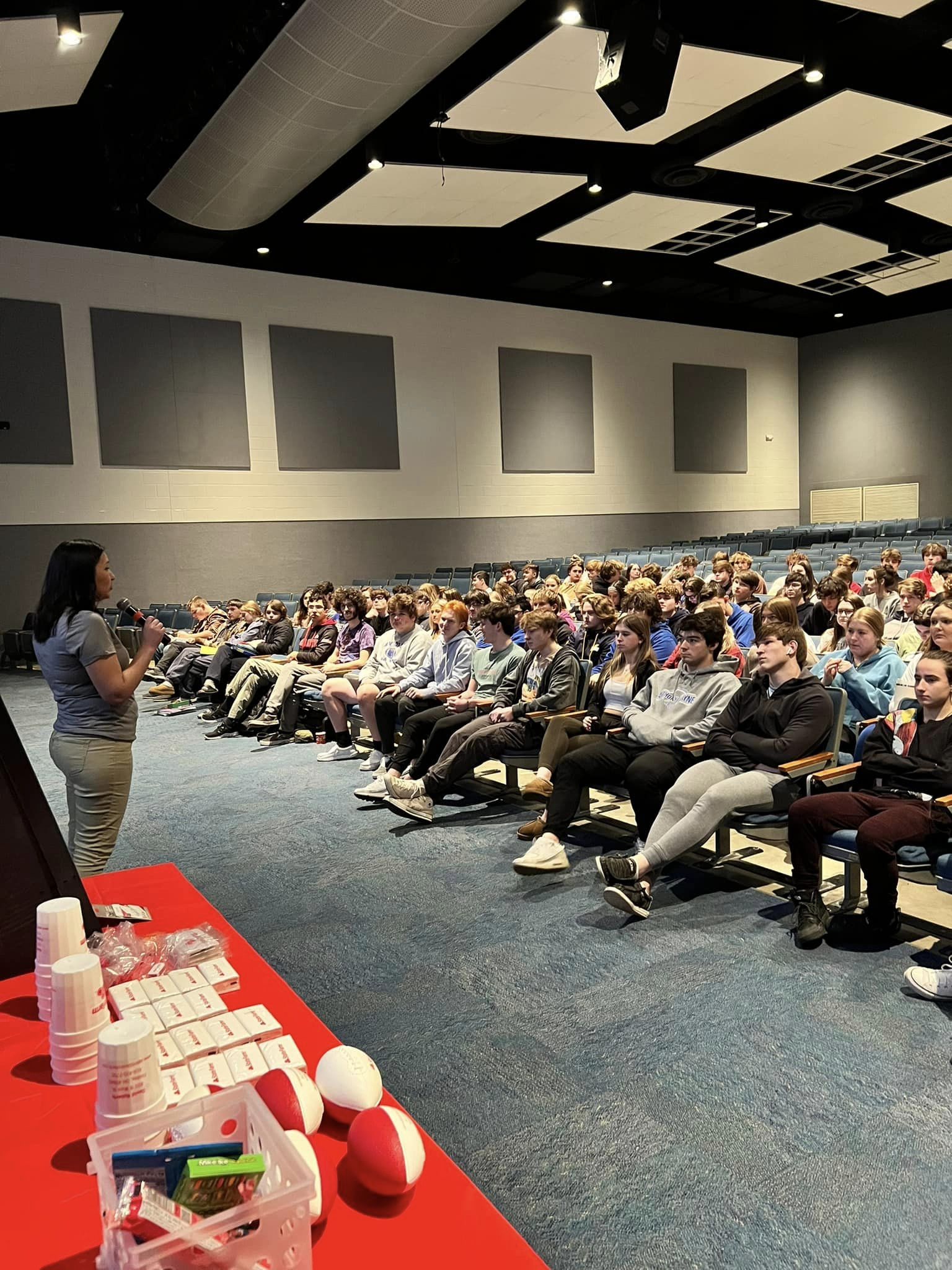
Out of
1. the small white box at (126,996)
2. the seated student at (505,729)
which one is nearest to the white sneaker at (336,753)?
the seated student at (505,729)

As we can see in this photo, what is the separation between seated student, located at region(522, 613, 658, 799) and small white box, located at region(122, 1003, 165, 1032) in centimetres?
318

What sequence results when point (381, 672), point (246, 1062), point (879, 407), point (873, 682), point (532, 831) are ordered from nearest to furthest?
point (246, 1062) < point (873, 682) < point (532, 831) < point (381, 672) < point (879, 407)

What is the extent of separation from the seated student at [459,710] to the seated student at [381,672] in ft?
1.49

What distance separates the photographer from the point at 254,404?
1339cm

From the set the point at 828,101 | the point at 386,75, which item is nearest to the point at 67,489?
the point at 386,75

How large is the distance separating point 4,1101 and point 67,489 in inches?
484

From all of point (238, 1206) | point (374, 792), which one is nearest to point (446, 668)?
point (374, 792)

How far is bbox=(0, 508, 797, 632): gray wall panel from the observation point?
12.2 metres

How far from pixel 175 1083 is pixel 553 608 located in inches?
174

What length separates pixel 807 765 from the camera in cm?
343

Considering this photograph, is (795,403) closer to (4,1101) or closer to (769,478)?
(769,478)

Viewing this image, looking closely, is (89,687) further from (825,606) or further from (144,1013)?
(825,606)

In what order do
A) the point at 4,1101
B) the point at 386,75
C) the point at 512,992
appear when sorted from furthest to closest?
the point at 386,75 → the point at 512,992 → the point at 4,1101

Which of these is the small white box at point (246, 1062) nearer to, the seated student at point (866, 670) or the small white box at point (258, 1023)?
the small white box at point (258, 1023)
